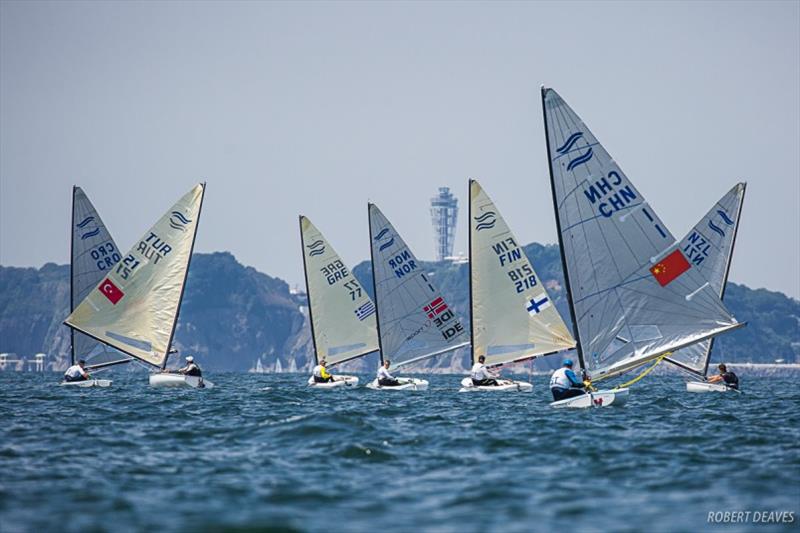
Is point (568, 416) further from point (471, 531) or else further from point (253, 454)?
point (471, 531)

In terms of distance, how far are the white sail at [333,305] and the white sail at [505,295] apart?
1037 cm

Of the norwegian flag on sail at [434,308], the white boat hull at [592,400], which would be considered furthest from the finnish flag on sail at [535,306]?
the white boat hull at [592,400]

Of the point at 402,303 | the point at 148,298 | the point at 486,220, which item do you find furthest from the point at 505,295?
the point at 148,298

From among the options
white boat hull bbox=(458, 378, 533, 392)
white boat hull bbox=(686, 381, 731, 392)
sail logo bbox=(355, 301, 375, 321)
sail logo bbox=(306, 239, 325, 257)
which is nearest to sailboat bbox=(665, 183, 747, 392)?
white boat hull bbox=(686, 381, 731, 392)

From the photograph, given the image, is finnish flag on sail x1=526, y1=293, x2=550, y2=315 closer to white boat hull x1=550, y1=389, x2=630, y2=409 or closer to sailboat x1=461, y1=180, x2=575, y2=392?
sailboat x1=461, y1=180, x2=575, y2=392

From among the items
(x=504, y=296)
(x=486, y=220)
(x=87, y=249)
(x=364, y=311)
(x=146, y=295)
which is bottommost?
(x=504, y=296)

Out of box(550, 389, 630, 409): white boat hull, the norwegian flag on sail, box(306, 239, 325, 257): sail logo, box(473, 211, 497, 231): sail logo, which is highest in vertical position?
box(306, 239, 325, 257): sail logo

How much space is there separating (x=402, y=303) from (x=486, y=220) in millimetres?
6689

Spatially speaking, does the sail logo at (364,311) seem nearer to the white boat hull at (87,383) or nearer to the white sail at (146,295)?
the white sail at (146,295)

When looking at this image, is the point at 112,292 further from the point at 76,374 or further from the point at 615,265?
the point at 615,265

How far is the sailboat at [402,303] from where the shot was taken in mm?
47125

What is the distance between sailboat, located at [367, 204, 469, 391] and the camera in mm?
47125

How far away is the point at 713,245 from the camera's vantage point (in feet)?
140

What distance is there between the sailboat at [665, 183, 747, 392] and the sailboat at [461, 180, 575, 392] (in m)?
5.17
